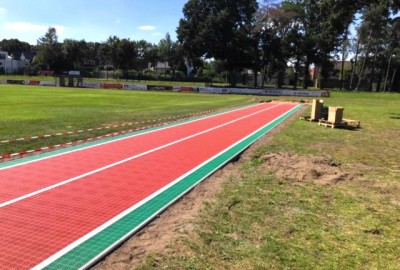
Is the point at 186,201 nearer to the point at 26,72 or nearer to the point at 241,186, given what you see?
the point at 241,186

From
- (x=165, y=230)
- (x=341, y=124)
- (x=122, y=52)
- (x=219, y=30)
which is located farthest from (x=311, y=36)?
(x=165, y=230)

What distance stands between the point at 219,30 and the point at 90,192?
69530 millimetres

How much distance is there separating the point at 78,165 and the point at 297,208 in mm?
5632

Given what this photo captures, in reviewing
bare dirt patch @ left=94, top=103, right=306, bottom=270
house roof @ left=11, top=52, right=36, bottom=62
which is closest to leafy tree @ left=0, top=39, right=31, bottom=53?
house roof @ left=11, top=52, right=36, bottom=62

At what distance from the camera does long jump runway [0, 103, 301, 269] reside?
17.5 feet

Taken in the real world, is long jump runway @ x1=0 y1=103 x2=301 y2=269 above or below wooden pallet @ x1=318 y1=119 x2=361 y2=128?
below

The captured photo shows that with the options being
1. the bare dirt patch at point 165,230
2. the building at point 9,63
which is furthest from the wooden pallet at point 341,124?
the building at point 9,63

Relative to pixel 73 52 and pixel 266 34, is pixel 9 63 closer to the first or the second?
pixel 73 52

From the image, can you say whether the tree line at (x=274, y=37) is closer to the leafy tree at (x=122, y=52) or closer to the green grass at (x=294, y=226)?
the leafy tree at (x=122, y=52)

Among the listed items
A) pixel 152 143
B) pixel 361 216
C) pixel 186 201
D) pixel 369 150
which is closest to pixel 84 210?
pixel 186 201

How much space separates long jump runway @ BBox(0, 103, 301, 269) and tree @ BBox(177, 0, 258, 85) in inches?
2438

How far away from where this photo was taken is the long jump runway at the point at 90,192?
17.5ft

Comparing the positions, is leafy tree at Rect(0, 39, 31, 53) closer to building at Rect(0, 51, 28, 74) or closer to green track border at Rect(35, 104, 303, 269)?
building at Rect(0, 51, 28, 74)

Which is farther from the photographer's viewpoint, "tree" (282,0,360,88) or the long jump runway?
"tree" (282,0,360,88)
